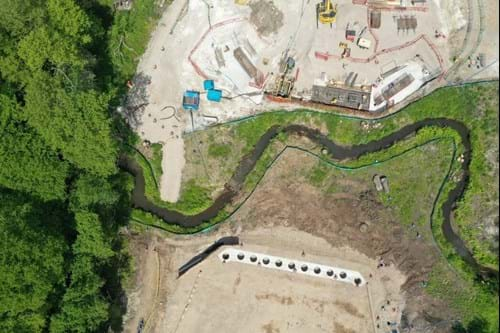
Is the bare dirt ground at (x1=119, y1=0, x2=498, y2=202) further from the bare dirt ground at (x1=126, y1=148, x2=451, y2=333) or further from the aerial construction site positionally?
the bare dirt ground at (x1=126, y1=148, x2=451, y2=333)

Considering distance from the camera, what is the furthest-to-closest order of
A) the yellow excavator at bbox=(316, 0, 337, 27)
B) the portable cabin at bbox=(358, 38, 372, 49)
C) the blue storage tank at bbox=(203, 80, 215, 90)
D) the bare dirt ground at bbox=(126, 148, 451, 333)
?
1. the blue storage tank at bbox=(203, 80, 215, 90)
2. the yellow excavator at bbox=(316, 0, 337, 27)
3. the portable cabin at bbox=(358, 38, 372, 49)
4. the bare dirt ground at bbox=(126, 148, 451, 333)

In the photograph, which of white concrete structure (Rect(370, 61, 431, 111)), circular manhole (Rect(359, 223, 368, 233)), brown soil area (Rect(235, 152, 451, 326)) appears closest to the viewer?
brown soil area (Rect(235, 152, 451, 326))

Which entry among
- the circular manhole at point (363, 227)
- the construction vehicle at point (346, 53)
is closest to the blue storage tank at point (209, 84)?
the construction vehicle at point (346, 53)

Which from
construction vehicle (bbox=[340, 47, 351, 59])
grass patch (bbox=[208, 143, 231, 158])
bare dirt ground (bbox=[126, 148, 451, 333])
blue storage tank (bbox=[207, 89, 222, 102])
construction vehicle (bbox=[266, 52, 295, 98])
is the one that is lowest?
bare dirt ground (bbox=[126, 148, 451, 333])

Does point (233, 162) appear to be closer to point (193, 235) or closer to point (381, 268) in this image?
point (193, 235)

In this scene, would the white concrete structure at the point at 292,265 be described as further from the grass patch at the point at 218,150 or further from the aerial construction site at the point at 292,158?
the grass patch at the point at 218,150

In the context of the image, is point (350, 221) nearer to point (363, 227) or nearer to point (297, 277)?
point (363, 227)

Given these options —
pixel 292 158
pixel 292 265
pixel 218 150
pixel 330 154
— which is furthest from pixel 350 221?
A: pixel 218 150

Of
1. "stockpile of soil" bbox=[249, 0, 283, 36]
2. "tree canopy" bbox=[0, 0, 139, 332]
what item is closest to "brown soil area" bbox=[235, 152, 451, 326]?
"stockpile of soil" bbox=[249, 0, 283, 36]
